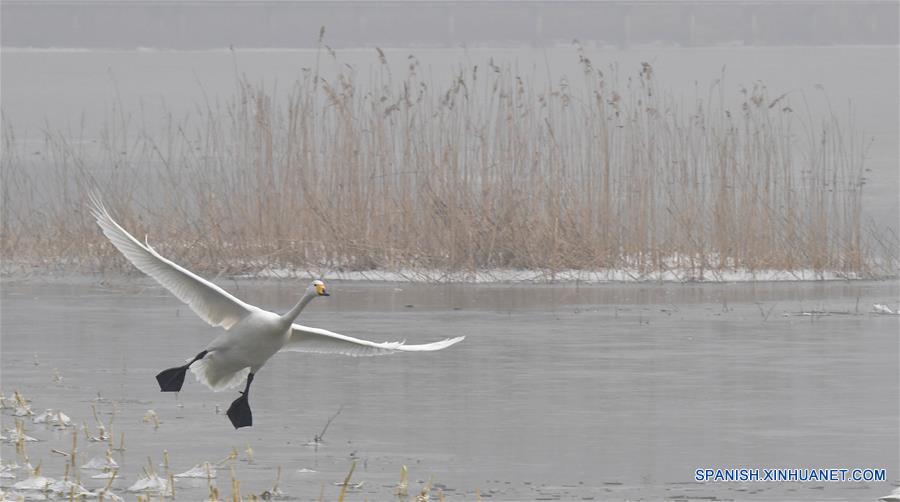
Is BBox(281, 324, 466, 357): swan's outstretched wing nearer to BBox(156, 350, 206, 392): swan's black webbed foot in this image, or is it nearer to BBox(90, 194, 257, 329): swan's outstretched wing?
BBox(90, 194, 257, 329): swan's outstretched wing

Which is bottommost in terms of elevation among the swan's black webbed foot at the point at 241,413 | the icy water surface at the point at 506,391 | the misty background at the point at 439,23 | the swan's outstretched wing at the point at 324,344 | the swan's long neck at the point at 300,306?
the icy water surface at the point at 506,391

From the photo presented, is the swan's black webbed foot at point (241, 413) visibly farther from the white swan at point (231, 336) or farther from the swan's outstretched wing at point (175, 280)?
the swan's outstretched wing at point (175, 280)

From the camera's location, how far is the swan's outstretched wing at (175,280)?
908 centimetres

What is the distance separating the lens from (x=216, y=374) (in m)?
9.18

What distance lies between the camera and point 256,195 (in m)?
16.8

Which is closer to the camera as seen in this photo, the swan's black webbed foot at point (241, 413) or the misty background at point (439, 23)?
the swan's black webbed foot at point (241, 413)

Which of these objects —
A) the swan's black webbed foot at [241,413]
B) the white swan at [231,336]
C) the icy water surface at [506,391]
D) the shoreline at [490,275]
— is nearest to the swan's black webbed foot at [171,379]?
the white swan at [231,336]

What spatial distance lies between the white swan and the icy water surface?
27 centimetres

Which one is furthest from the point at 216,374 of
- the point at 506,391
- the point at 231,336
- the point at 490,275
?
the point at 490,275

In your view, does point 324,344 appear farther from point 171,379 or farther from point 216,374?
point 171,379

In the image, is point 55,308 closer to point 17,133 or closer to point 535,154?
point 535,154

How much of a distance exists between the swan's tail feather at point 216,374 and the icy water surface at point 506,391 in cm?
23

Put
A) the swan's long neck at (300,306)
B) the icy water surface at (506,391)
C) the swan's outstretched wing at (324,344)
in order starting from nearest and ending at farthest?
1. the icy water surface at (506,391)
2. the swan's long neck at (300,306)
3. the swan's outstretched wing at (324,344)

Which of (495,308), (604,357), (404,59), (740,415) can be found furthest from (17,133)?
(740,415)
